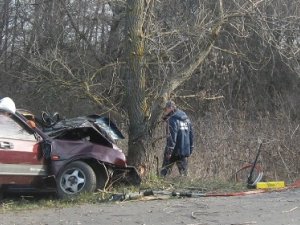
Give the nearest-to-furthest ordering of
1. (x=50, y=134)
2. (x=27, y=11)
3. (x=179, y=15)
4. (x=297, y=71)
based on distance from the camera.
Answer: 1. (x=50, y=134)
2. (x=179, y=15)
3. (x=297, y=71)
4. (x=27, y=11)

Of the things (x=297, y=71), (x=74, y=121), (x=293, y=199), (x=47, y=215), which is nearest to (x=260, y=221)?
(x=293, y=199)

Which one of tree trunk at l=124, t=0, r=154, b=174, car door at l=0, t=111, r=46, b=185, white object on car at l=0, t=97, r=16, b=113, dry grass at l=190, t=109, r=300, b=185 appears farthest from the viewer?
dry grass at l=190, t=109, r=300, b=185

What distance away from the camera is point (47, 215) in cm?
821

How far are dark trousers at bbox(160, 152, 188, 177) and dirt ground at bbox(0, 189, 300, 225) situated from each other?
266 centimetres

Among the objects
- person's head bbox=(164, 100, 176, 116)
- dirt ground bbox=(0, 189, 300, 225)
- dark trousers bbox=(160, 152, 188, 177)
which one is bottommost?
dirt ground bbox=(0, 189, 300, 225)

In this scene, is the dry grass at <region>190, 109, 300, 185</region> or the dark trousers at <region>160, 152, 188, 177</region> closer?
the dark trousers at <region>160, 152, 188, 177</region>

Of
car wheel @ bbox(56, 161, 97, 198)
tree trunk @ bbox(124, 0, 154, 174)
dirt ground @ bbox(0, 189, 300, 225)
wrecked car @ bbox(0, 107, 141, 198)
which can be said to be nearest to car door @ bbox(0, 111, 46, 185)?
wrecked car @ bbox(0, 107, 141, 198)

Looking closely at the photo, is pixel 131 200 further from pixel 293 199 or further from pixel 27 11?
pixel 27 11

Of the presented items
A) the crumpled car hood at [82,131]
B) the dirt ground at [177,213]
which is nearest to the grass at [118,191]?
the dirt ground at [177,213]

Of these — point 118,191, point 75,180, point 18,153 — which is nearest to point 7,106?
point 18,153

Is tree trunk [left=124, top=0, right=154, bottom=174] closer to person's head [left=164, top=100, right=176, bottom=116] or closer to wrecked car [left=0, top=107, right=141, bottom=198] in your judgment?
person's head [left=164, top=100, right=176, bottom=116]

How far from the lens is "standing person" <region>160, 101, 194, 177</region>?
1219 centimetres

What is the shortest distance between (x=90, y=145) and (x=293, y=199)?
340 cm

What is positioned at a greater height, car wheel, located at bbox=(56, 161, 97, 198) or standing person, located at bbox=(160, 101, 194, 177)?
standing person, located at bbox=(160, 101, 194, 177)
